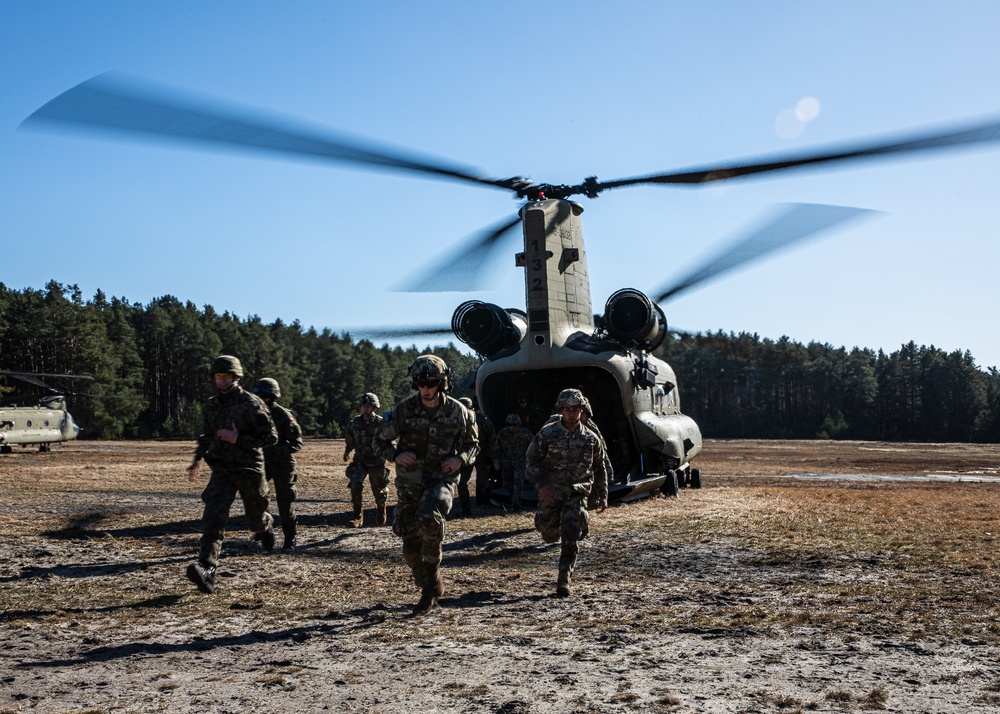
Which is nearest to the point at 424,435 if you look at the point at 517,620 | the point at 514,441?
the point at 517,620

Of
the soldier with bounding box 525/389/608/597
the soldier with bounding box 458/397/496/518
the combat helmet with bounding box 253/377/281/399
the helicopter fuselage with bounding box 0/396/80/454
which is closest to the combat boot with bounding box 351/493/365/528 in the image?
the soldier with bounding box 458/397/496/518

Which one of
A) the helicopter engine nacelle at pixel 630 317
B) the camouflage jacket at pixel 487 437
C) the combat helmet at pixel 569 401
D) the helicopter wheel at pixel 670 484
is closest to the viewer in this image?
the combat helmet at pixel 569 401

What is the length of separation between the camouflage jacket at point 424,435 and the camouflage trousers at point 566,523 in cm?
127

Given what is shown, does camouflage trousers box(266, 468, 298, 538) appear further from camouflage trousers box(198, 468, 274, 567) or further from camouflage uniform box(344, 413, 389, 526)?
camouflage uniform box(344, 413, 389, 526)

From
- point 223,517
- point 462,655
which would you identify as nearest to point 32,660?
point 223,517

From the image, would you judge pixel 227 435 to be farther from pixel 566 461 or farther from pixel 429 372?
pixel 566 461

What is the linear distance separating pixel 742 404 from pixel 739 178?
82646mm

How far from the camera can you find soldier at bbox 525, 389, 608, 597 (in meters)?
6.94

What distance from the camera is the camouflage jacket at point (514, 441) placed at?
12078 millimetres

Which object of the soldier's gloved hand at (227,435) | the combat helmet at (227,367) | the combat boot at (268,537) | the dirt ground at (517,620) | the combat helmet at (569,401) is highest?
the combat helmet at (227,367)

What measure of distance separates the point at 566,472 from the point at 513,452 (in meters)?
5.20

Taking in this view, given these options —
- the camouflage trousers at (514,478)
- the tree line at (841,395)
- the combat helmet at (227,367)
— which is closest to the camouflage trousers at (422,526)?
the combat helmet at (227,367)

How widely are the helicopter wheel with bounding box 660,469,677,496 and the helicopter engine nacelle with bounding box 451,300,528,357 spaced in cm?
348

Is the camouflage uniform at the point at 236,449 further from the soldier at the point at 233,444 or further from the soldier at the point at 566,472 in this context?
the soldier at the point at 566,472
